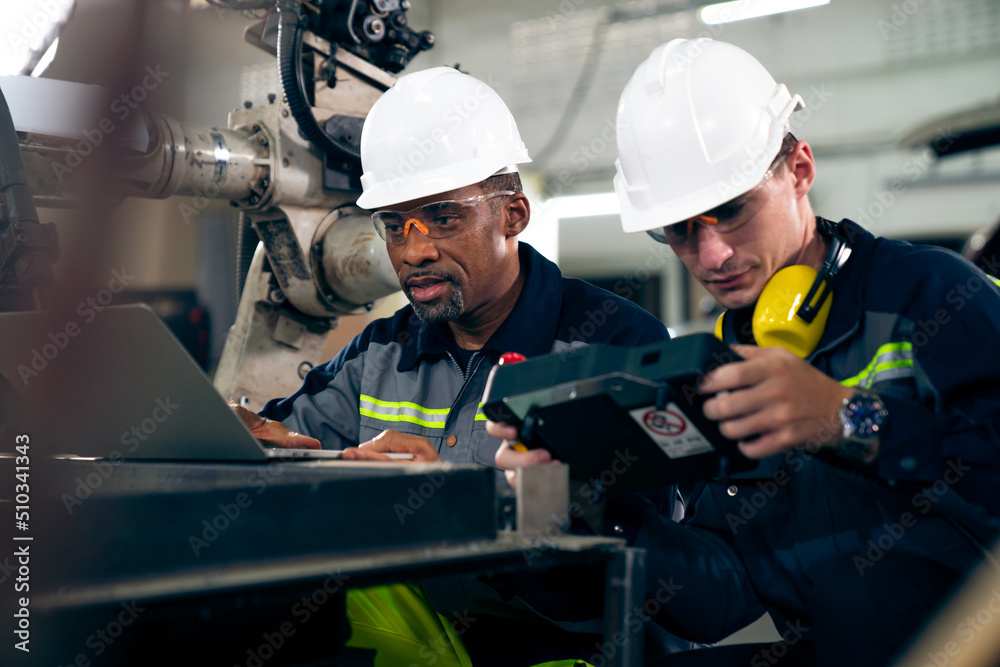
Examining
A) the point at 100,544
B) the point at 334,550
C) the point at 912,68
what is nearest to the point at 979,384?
the point at 334,550

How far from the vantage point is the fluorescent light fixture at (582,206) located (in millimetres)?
7977

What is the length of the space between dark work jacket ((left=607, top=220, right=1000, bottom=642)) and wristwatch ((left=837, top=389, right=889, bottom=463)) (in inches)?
0.7

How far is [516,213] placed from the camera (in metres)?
2.02

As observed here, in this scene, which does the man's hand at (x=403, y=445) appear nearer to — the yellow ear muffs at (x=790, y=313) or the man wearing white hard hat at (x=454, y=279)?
the man wearing white hard hat at (x=454, y=279)

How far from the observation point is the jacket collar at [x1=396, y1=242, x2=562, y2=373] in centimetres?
187

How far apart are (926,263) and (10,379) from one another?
1.36 meters

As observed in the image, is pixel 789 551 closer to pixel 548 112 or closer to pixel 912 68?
pixel 912 68

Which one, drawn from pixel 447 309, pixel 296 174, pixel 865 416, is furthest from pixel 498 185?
pixel 865 416

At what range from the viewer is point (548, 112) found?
7605 mm

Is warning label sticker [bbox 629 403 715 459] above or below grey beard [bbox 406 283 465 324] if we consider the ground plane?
above
